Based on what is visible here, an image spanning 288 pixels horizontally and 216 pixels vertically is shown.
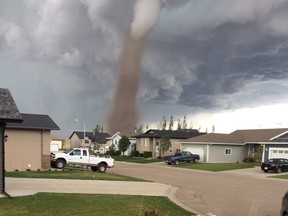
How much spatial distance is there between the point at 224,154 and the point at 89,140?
191 ft

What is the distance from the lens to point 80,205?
1355cm

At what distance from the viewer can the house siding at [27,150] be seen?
3100 centimetres

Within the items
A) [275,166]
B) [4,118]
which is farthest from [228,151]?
[4,118]

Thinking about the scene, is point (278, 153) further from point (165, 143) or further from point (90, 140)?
point (90, 140)

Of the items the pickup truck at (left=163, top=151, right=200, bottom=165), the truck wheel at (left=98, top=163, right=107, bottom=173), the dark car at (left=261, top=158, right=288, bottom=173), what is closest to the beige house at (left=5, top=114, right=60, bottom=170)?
the truck wheel at (left=98, top=163, right=107, bottom=173)

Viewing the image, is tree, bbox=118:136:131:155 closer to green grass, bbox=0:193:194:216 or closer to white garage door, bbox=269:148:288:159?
white garage door, bbox=269:148:288:159

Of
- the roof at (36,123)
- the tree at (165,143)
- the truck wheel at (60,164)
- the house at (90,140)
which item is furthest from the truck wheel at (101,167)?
the house at (90,140)

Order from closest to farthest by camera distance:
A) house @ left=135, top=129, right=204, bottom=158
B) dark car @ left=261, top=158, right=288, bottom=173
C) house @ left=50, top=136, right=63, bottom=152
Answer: dark car @ left=261, top=158, right=288, bottom=173 → house @ left=50, top=136, right=63, bottom=152 → house @ left=135, top=129, right=204, bottom=158

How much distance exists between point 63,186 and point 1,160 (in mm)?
4295

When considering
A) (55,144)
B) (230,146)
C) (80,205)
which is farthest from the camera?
(55,144)

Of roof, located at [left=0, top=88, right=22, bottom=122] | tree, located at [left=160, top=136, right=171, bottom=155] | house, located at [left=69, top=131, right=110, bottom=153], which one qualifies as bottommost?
house, located at [left=69, top=131, right=110, bottom=153]

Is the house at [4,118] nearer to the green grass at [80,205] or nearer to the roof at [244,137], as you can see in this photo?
the green grass at [80,205]

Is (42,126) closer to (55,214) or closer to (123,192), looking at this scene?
(123,192)

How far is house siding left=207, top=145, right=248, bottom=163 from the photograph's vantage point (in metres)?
56.5
